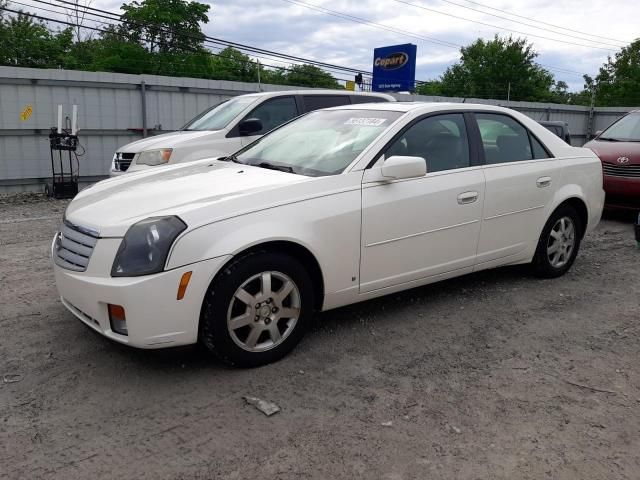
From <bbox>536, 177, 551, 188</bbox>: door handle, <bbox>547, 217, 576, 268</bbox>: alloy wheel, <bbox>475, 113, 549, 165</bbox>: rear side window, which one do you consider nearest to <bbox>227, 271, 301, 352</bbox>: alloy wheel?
<bbox>475, 113, 549, 165</bbox>: rear side window

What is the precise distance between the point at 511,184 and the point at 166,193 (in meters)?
2.70

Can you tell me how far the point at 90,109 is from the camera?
11.0m

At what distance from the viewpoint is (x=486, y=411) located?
115 inches

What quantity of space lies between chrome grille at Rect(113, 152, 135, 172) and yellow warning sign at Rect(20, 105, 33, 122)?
137 inches

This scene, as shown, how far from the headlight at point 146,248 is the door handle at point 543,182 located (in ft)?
10.3

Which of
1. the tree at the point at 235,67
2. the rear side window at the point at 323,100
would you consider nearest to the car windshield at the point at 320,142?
the rear side window at the point at 323,100

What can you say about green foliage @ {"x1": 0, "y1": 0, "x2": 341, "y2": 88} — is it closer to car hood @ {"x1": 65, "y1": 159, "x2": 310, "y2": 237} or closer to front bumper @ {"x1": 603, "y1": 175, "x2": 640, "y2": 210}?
front bumper @ {"x1": 603, "y1": 175, "x2": 640, "y2": 210}

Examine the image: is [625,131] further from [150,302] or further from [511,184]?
[150,302]

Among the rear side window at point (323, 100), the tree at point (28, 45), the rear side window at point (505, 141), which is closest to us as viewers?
the rear side window at point (505, 141)

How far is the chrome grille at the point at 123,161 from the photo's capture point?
780 cm

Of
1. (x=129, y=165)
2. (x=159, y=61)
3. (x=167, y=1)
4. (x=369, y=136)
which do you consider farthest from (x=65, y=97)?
(x=167, y=1)

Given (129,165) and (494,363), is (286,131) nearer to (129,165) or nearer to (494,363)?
(494,363)

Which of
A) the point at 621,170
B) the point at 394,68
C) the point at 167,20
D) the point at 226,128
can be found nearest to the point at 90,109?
the point at 226,128

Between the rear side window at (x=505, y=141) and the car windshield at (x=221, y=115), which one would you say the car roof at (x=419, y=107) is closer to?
the rear side window at (x=505, y=141)
